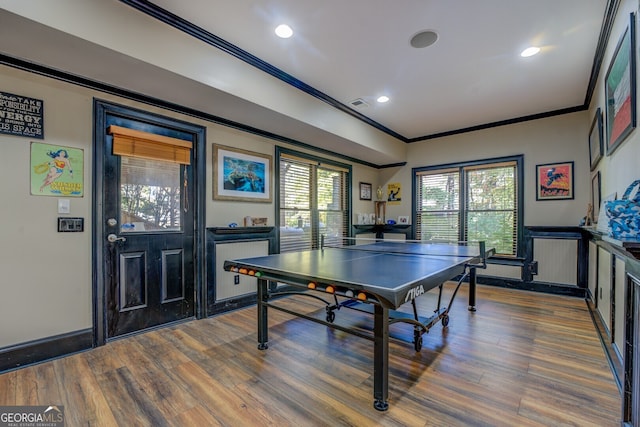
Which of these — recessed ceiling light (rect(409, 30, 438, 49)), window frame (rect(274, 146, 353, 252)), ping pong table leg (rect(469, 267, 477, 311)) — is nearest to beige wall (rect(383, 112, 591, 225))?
window frame (rect(274, 146, 353, 252))

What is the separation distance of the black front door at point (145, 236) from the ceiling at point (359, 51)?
2.23ft

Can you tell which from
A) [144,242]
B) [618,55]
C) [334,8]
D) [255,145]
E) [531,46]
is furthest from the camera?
[255,145]

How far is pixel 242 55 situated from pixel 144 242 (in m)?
2.11

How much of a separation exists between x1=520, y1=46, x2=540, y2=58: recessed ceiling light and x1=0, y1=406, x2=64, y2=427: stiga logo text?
458 cm

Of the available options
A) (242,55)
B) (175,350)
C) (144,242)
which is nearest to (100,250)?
(144,242)

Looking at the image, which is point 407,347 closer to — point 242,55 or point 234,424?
point 234,424

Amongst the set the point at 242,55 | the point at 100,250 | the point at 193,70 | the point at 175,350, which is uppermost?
the point at 242,55

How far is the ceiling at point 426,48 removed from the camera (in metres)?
2.25

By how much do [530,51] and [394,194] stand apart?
3647 mm

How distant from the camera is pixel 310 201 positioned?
4941 mm

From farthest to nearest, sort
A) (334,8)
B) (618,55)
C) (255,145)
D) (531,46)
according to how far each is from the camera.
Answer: (255,145) → (531,46) → (334,8) → (618,55)

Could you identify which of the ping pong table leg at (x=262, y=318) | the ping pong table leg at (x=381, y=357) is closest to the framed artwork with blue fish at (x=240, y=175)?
the ping pong table leg at (x=262, y=318)

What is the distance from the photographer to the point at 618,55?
2.11m

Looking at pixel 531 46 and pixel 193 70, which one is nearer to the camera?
pixel 193 70
